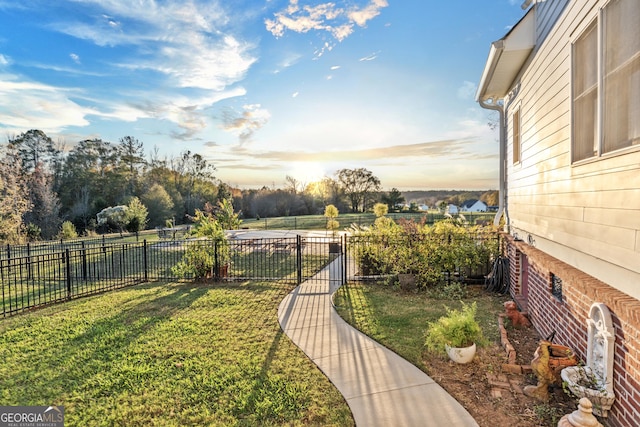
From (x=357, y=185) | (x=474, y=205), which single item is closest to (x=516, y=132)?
(x=357, y=185)

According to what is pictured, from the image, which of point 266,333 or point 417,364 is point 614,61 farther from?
point 266,333

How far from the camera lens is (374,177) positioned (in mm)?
43281

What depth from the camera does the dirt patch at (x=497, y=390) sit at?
275cm

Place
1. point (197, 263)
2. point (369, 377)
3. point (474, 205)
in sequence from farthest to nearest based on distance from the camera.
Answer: point (474, 205) → point (197, 263) → point (369, 377)

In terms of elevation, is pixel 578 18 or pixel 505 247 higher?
pixel 578 18

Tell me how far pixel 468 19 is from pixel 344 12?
335cm

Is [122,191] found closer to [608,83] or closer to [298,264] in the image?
[298,264]

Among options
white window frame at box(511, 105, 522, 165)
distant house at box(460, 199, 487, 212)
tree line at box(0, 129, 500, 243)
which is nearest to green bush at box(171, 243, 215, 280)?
tree line at box(0, 129, 500, 243)

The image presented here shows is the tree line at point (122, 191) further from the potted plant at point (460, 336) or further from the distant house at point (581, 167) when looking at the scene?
the distant house at point (581, 167)

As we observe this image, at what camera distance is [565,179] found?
10.6 feet

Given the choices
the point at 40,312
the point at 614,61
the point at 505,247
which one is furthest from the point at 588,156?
the point at 40,312

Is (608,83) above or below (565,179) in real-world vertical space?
above

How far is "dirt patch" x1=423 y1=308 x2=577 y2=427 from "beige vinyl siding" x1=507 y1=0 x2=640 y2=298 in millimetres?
1306

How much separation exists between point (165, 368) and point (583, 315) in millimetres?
4659
